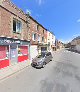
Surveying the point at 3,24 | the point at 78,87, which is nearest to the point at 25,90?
the point at 78,87

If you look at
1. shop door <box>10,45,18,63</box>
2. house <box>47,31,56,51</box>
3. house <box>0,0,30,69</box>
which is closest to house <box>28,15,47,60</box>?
house <box>0,0,30,69</box>

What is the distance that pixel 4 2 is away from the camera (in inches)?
620

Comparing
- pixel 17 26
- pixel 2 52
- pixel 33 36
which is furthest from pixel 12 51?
pixel 33 36

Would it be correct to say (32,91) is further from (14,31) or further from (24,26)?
(24,26)

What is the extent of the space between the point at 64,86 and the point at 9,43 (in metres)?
9.36

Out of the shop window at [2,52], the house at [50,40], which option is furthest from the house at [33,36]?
the house at [50,40]

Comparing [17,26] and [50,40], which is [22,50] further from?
[50,40]

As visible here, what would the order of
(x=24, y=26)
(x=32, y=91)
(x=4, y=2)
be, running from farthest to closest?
(x=24, y=26) < (x=4, y=2) < (x=32, y=91)

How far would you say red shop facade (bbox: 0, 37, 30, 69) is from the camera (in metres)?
15.4

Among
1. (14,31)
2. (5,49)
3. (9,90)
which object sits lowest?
(9,90)

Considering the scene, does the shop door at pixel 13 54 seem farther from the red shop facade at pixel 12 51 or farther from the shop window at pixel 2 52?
the shop window at pixel 2 52

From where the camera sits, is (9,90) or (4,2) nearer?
(9,90)

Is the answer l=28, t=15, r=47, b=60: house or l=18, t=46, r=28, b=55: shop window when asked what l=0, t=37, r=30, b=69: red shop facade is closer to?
l=18, t=46, r=28, b=55: shop window

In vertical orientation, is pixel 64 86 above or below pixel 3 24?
below
